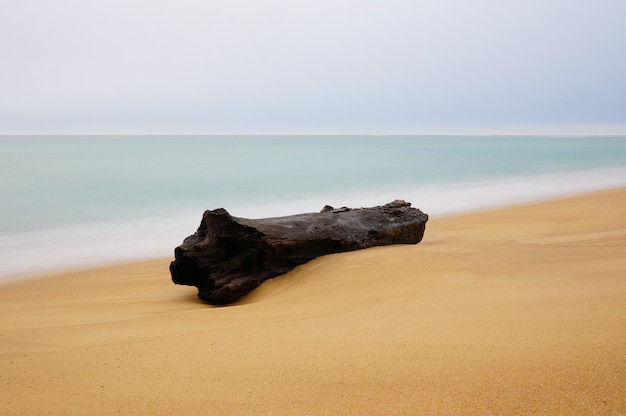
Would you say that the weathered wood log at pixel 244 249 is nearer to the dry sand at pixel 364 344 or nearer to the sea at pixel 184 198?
the dry sand at pixel 364 344

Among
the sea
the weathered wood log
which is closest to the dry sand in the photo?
the weathered wood log

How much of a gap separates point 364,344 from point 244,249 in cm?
281

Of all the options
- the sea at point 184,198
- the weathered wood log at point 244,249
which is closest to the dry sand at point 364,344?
the weathered wood log at point 244,249

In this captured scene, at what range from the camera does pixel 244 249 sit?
18.1 feet

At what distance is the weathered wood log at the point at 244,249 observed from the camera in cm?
537

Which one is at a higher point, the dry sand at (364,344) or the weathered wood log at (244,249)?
the weathered wood log at (244,249)

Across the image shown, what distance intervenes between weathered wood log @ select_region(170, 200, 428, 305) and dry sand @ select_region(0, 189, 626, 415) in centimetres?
24

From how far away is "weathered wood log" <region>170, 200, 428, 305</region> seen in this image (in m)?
5.37

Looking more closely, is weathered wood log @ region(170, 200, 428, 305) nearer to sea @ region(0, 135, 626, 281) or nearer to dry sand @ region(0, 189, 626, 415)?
dry sand @ region(0, 189, 626, 415)

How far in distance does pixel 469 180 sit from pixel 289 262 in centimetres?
1808

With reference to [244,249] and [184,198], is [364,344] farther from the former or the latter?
[184,198]

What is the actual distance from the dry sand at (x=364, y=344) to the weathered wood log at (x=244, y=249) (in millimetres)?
237

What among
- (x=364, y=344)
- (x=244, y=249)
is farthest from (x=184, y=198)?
(x=364, y=344)

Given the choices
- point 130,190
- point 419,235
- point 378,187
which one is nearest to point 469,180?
point 378,187
